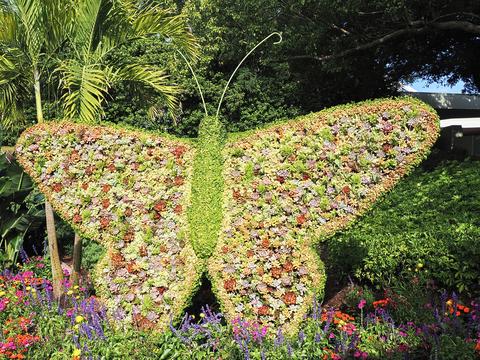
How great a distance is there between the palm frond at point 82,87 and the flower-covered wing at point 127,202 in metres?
0.96

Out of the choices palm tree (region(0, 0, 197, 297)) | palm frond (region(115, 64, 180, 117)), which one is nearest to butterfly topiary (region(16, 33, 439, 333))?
palm tree (region(0, 0, 197, 297))

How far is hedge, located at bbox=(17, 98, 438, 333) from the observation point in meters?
3.49

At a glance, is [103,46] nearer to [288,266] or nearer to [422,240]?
[288,266]

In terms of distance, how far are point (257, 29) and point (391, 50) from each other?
199 inches

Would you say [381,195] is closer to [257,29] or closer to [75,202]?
[75,202]

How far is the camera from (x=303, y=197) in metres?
3.59

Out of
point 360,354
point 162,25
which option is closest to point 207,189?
point 360,354

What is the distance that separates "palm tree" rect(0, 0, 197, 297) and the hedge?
4.29ft

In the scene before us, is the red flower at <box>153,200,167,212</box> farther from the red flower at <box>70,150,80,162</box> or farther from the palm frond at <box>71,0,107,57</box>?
the palm frond at <box>71,0,107,57</box>

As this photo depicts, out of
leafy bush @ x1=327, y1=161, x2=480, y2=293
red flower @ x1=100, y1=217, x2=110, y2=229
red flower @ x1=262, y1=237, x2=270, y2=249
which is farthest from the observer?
leafy bush @ x1=327, y1=161, x2=480, y2=293

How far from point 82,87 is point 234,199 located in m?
2.38

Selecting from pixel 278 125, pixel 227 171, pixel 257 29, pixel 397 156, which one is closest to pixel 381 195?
pixel 397 156

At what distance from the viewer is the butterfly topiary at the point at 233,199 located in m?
3.49

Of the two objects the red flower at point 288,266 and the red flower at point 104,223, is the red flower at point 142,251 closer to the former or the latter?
the red flower at point 104,223
